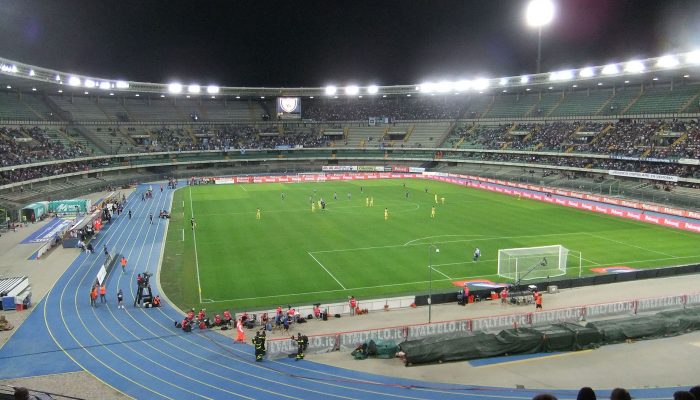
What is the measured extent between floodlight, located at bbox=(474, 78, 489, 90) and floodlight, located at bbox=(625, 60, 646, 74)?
26007 mm

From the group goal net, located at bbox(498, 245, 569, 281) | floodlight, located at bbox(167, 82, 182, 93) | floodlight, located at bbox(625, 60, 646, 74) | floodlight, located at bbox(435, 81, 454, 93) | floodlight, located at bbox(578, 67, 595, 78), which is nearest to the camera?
goal net, located at bbox(498, 245, 569, 281)

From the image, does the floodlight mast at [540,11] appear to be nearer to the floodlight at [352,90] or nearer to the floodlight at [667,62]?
the floodlight at [667,62]

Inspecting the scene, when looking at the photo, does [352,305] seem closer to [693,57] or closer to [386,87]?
[693,57]

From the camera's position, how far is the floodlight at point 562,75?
73988 millimetres

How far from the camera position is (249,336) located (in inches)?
878

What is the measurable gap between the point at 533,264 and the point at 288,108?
248 ft

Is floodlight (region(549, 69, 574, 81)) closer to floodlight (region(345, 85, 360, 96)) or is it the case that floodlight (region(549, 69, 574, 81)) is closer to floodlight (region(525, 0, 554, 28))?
floodlight (region(525, 0, 554, 28))

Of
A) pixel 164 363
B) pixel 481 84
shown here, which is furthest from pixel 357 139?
pixel 164 363

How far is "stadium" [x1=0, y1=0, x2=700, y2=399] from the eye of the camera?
19.4m

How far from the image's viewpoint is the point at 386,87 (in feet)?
327

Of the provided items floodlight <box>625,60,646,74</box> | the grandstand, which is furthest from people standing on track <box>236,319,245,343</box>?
floodlight <box>625,60,646,74</box>

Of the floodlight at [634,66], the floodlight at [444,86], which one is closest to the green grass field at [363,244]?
the floodlight at [634,66]

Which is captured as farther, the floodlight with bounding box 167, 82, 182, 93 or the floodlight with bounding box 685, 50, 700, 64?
the floodlight with bounding box 167, 82, 182, 93

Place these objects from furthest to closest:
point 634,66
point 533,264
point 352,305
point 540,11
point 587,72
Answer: point 587,72, point 634,66, point 540,11, point 533,264, point 352,305
